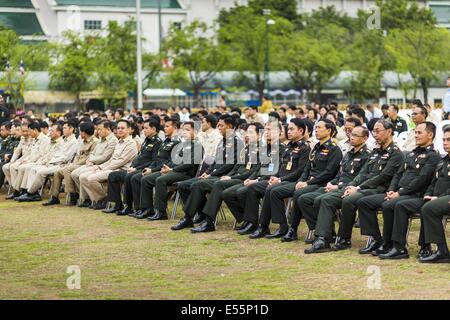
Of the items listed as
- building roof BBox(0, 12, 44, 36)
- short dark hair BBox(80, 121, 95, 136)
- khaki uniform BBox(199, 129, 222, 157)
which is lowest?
khaki uniform BBox(199, 129, 222, 157)

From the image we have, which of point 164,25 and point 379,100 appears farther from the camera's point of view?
point 164,25

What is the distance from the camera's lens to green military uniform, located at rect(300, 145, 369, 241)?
10.7 m

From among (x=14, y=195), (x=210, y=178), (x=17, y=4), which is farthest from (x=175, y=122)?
(x=17, y=4)

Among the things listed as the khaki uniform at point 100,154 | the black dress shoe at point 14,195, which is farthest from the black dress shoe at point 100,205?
the black dress shoe at point 14,195

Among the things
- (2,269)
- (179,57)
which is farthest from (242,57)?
(2,269)

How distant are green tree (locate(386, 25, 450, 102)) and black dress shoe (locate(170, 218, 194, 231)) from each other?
36629 mm

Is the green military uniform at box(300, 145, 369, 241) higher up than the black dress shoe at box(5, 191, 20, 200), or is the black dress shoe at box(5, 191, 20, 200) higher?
the green military uniform at box(300, 145, 369, 241)

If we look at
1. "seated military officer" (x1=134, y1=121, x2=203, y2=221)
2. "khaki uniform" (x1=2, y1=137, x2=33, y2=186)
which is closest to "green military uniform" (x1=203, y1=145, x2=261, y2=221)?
"seated military officer" (x1=134, y1=121, x2=203, y2=221)

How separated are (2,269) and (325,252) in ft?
11.8

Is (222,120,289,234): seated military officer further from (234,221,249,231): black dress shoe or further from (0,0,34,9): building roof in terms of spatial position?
(0,0,34,9): building roof

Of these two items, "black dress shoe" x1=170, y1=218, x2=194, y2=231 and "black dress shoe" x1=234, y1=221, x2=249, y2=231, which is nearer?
"black dress shoe" x1=234, y1=221, x2=249, y2=231
